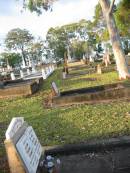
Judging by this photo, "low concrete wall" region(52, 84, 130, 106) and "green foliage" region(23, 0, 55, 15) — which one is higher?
"green foliage" region(23, 0, 55, 15)

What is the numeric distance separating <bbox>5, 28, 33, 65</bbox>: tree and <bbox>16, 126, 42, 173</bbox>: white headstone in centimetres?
8937

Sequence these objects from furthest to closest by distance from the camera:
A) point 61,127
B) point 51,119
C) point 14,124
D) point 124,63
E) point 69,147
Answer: point 124,63, point 51,119, point 61,127, point 69,147, point 14,124

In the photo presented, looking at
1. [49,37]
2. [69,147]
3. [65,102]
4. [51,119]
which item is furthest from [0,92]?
[49,37]

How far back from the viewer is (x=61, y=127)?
29.8 ft

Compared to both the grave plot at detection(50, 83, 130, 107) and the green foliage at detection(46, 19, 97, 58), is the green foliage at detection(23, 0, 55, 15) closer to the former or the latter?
the grave plot at detection(50, 83, 130, 107)

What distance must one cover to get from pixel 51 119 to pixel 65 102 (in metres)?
2.19

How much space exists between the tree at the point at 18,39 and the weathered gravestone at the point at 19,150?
89.7 meters

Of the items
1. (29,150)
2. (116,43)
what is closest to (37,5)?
(116,43)

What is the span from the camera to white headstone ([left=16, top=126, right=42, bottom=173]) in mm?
4637

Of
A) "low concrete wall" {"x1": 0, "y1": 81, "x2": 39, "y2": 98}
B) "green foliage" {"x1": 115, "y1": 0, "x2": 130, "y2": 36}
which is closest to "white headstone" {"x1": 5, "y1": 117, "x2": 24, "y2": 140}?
"low concrete wall" {"x1": 0, "y1": 81, "x2": 39, "y2": 98}

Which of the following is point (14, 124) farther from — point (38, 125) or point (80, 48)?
point (80, 48)

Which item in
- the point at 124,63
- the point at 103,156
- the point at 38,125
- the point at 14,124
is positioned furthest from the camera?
the point at 124,63

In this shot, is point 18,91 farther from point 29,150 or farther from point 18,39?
point 18,39

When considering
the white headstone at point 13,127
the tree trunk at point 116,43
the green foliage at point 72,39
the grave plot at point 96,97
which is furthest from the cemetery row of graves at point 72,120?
the green foliage at point 72,39
